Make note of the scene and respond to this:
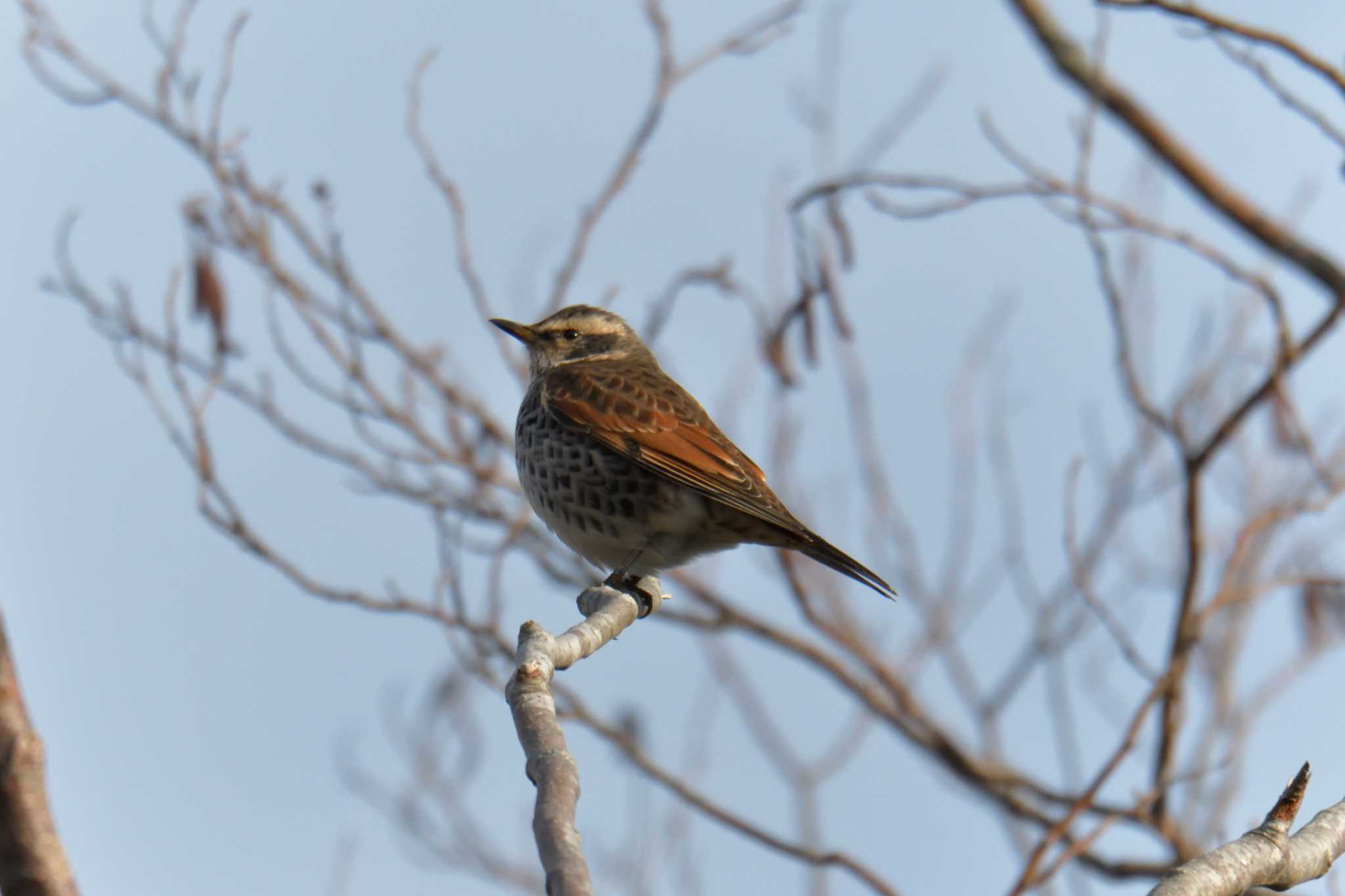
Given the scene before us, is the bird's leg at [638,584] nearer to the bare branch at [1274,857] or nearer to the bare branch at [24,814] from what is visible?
the bare branch at [1274,857]

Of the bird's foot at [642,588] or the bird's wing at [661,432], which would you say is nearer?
the bird's foot at [642,588]

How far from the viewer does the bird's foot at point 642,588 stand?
20.2ft

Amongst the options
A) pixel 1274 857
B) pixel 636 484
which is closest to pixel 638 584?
pixel 636 484

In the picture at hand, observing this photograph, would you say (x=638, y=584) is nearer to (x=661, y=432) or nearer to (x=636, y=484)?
(x=636, y=484)

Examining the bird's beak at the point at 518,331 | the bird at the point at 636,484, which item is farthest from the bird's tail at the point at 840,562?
the bird's beak at the point at 518,331

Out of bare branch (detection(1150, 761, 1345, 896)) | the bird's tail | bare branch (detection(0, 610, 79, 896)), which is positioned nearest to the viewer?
bare branch (detection(0, 610, 79, 896))

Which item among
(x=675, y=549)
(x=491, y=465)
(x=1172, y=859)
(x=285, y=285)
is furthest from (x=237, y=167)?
(x=1172, y=859)

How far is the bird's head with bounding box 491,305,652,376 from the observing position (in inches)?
317

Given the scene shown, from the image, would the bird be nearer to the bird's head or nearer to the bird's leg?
the bird's leg

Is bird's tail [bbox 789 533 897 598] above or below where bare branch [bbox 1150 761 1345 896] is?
above

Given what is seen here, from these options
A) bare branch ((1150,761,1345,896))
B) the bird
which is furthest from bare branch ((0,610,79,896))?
the bird

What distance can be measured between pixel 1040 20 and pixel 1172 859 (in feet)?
16.5

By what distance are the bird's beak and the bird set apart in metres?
0.66

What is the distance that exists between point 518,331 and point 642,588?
2.17 metres
